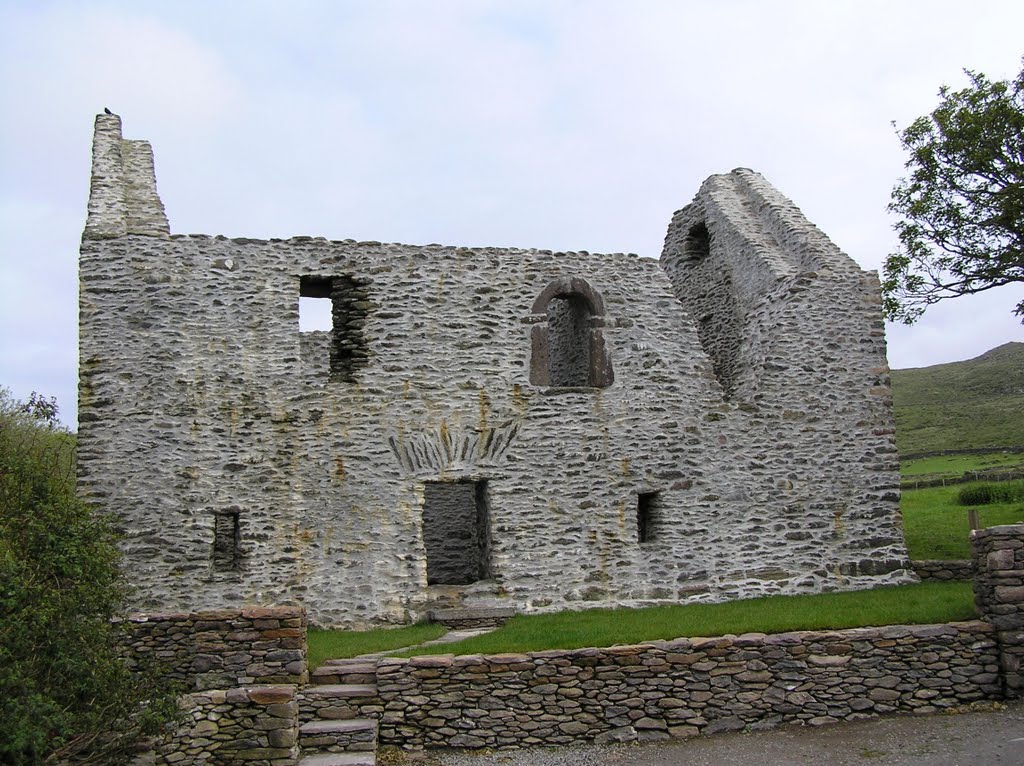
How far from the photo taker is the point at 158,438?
14.6 meters

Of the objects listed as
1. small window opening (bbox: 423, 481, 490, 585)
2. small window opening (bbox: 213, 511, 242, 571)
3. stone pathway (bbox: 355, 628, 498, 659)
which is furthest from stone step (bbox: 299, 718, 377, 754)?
small window opening (bbox: 423, 481, 490, 585)

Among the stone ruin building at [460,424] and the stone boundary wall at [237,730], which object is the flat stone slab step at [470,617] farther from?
the stone boundary wall at [237,730]

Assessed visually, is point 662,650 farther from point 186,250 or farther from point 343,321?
point 186,250

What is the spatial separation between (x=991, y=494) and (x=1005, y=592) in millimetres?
15141

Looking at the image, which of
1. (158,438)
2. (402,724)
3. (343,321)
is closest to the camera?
(402,724)

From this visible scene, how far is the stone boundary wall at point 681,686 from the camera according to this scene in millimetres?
11102

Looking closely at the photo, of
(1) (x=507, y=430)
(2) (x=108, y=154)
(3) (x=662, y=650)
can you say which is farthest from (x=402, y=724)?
(2) (x=108, y=154)

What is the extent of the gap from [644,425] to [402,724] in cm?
701

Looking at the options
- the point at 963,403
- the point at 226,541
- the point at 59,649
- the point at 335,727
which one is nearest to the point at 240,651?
the point at 335,727

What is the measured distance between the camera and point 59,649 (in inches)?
355

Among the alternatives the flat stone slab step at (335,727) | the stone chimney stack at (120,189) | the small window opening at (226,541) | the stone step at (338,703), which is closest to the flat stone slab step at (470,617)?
the small window opening at (226,541)

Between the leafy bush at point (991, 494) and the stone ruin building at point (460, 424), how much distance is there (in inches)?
424

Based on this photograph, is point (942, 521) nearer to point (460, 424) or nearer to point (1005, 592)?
point (1005, 592)

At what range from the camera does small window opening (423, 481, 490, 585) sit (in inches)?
715
